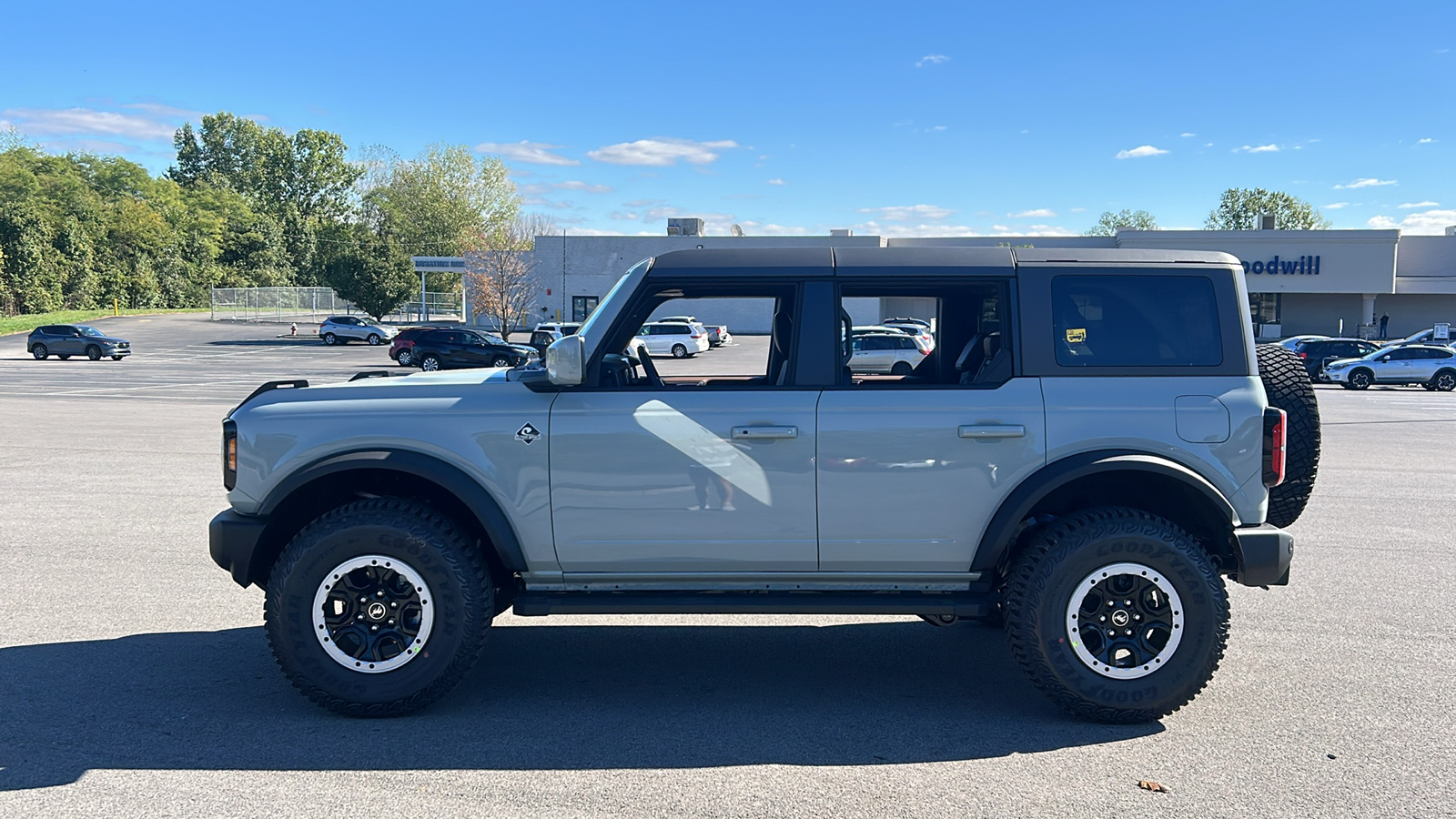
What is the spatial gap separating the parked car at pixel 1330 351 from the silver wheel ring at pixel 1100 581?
1266 inches

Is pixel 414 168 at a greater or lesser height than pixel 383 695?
greater

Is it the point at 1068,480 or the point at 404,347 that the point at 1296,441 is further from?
the point at 404,347

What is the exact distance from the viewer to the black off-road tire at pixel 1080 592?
430cm

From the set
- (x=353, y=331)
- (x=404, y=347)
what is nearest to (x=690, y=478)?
(x=404, y=347)

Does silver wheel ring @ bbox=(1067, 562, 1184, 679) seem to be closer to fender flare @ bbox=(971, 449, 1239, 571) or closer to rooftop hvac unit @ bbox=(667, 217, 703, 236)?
fender flare @ bbox=(971, 449, 1239, 571)

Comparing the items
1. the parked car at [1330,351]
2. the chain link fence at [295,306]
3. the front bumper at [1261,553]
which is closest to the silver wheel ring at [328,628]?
the front bumper at [1261,553]

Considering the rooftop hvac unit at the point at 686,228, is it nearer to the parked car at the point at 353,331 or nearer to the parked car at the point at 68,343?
the parked car at the point at 353,331

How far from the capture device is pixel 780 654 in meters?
5.39

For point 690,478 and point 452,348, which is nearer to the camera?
point 690,478

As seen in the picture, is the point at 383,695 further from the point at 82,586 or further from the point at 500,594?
the point at 82,586

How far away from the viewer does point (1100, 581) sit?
4.36 m

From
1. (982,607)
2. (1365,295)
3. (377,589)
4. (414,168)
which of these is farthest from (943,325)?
(414,168)

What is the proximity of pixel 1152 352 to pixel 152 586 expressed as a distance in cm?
605

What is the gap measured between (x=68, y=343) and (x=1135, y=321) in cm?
4508
